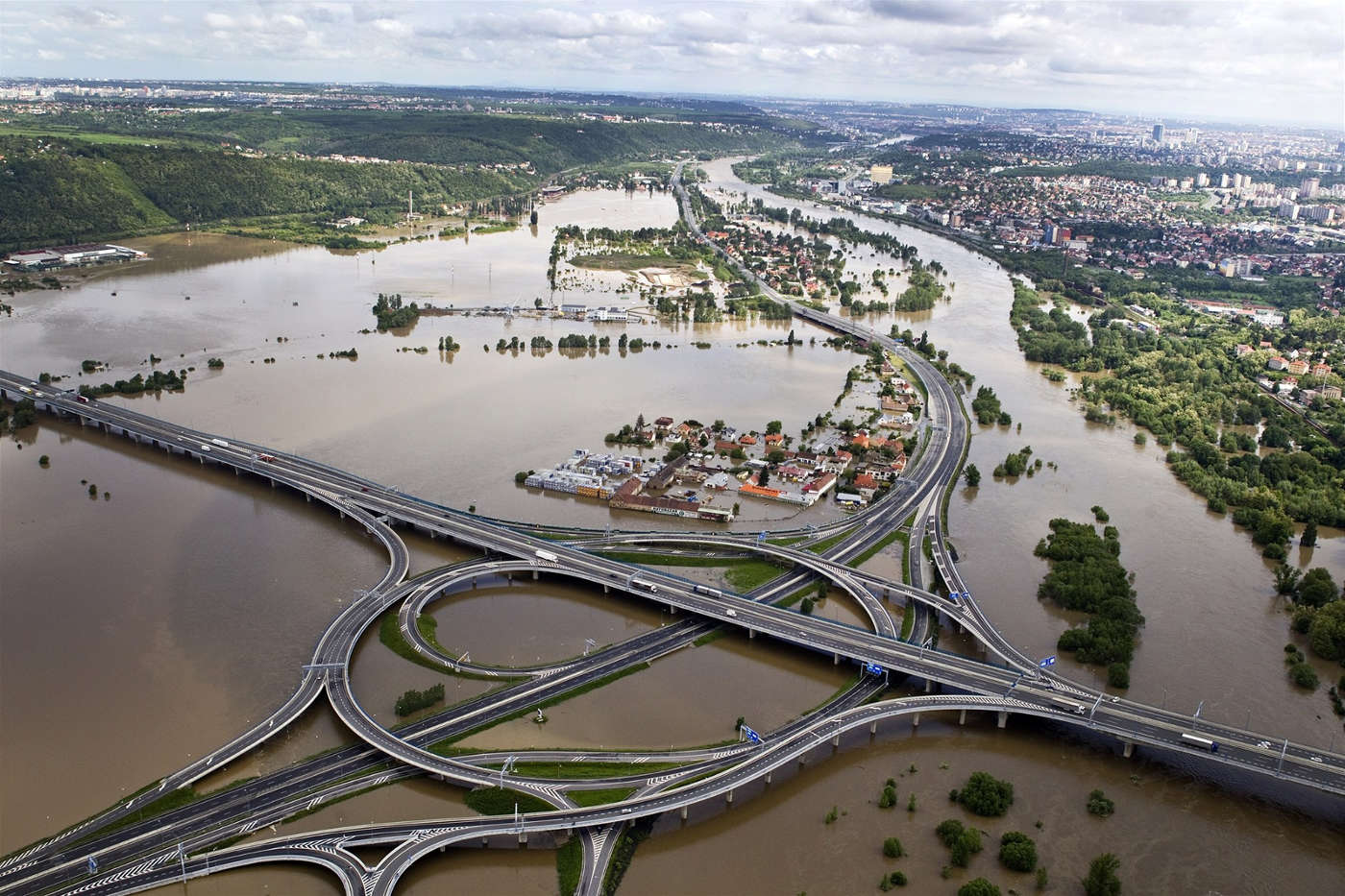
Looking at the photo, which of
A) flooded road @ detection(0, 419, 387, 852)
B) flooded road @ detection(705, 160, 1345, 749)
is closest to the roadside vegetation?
flooded road @ detection(705, 160, 1345, 749)

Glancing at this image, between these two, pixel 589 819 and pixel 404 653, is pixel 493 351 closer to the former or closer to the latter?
pixel 404 653

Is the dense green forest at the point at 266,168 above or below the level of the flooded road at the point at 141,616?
above

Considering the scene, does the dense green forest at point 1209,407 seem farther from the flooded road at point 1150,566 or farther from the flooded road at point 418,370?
the flooded road at point 418,370

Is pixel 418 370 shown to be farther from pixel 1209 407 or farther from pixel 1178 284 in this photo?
pixel 1178 284

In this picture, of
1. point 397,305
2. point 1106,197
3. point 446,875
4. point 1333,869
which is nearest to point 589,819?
point 446,875

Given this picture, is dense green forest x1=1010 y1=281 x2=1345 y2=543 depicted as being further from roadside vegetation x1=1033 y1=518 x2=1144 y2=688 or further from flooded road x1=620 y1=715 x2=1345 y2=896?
flooded road x1=620 y1=715 x2=1345 y2=896

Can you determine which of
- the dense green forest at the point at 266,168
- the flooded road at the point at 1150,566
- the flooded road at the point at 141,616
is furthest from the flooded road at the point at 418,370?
the dense green forest at the point at 266,168

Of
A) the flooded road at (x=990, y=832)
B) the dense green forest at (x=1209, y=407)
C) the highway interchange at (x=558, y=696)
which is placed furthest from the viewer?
the dense green forest at (x=1209, y=407)
